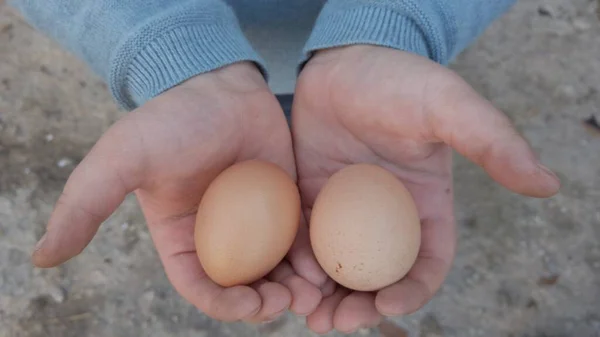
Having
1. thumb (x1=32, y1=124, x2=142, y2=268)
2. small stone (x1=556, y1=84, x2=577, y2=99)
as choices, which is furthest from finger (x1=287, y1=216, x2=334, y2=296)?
small stone (x1=556, y1=84, x2=577, y2=99)

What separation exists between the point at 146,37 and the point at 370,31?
0.32 m

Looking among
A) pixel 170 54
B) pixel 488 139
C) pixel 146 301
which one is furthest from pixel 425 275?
pixel 146 301

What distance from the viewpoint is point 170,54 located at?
94 cm

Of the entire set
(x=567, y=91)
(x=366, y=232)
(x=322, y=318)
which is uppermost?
(x=366, y=232)

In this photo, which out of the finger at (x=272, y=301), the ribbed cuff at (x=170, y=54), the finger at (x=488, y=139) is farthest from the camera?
the ribbed cuff at (x=170, y=54)

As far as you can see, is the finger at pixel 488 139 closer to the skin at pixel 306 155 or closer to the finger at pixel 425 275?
the skin at pixel 306 155

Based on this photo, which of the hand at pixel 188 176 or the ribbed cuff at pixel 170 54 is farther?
the ribbed cuff at pixel 170 54

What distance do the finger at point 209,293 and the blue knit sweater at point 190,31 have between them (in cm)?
25

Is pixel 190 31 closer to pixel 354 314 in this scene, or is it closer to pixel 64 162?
pixel 354 314

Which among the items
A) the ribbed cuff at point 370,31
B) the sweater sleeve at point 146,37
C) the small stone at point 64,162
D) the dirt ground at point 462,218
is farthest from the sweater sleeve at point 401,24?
the small stone at point 64,162

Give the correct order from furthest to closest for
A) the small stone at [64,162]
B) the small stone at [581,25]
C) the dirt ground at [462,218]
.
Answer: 1. the small stone at [581,25]
2. the small stone at [64,162]
3. the dirt ground at [462,218]

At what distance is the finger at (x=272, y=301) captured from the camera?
0.79 metres

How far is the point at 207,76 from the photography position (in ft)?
3.11

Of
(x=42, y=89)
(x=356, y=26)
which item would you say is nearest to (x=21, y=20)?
(x=42, y=89)
